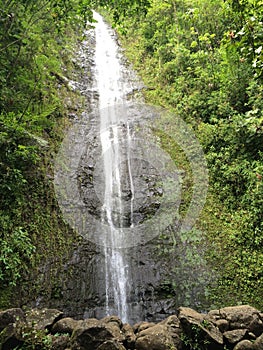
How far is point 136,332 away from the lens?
197 inches

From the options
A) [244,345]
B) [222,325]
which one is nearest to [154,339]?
[222,325]

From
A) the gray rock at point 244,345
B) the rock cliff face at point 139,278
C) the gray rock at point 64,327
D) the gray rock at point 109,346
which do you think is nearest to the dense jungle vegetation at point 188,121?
the rock cliff face at point 139,278

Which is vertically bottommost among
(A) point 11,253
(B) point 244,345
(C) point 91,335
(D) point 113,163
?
(B) point 244,345

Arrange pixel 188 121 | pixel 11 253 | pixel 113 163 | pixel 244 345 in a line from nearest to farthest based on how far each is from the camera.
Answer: pixel 244 345, pixel 11 253, pixel 113 163, pixel 188 121

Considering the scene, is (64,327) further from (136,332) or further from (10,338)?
(136,332)

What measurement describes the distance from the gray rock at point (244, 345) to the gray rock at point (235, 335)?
0.10m

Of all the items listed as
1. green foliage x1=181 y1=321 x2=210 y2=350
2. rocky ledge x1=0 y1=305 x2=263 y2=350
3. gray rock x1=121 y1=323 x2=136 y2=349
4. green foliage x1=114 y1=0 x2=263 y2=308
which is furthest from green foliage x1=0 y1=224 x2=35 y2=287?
green foliage x1=114 y1=0 x2=263 y2=308

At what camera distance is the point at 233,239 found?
7.25 m

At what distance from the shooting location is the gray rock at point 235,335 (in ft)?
14.9

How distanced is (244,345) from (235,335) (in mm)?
210

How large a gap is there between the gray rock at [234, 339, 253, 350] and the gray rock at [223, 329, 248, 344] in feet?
0.32

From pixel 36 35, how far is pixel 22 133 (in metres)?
2.21

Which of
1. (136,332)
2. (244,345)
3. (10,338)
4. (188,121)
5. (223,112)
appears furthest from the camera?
(188,121)

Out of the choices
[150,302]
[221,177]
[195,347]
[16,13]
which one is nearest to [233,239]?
[221,177]
